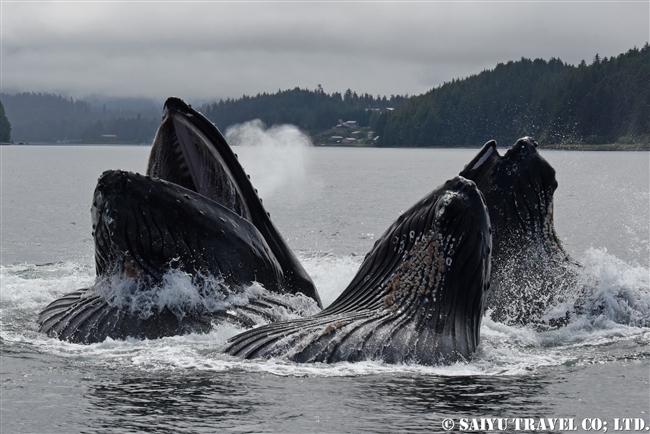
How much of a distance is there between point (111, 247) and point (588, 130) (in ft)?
340

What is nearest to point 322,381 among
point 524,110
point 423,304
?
point 423,304

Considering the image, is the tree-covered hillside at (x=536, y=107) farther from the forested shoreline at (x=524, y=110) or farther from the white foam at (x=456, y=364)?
the white foam at (x=456, y=364)

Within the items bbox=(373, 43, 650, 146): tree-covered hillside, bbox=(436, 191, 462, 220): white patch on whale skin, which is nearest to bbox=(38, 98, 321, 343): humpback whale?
bbox=(436, 191, 462, 220): white patch on whale skin

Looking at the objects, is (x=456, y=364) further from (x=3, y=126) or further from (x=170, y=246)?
(x=3, y=126)

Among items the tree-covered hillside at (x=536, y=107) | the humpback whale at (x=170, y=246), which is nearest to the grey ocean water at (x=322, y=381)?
the humpback whale at (x=170, y=246)

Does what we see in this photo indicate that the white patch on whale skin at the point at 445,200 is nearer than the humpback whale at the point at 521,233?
Yes

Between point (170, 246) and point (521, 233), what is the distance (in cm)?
425

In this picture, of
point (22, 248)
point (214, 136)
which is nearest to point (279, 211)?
point (22, 248)

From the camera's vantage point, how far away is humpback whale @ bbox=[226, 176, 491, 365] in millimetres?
9172

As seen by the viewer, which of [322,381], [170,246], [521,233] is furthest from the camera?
[521,233]

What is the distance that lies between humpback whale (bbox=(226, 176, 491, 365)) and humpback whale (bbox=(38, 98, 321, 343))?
1.29 meters

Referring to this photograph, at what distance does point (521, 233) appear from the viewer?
39.8ft

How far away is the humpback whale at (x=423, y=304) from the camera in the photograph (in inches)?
361

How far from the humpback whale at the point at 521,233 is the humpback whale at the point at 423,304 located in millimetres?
2539
